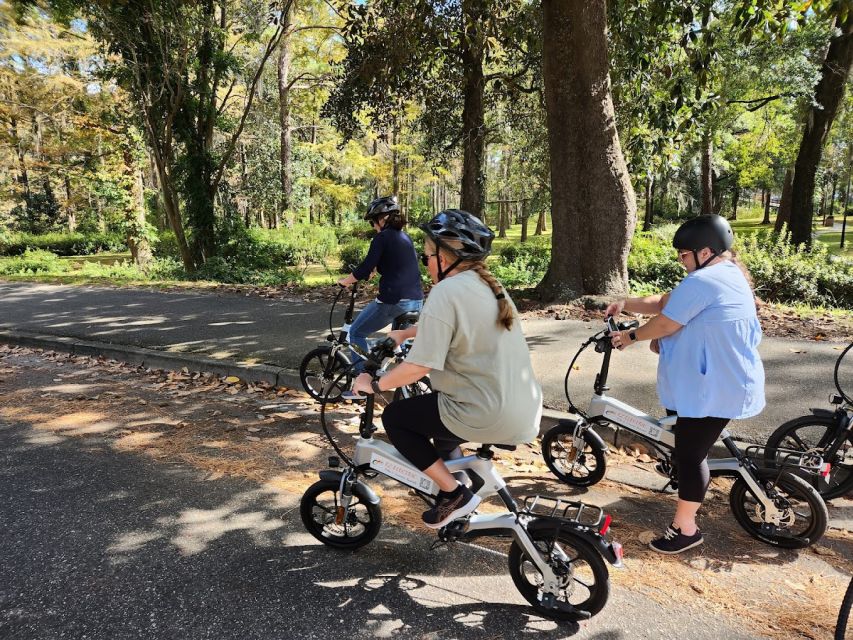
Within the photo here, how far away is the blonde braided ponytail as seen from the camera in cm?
256

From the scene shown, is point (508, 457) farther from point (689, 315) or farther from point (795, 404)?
point (795, 404)

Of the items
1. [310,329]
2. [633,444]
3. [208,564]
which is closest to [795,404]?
[633,444]

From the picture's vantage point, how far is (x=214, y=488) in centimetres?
416

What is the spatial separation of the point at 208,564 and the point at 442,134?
12.9 metres

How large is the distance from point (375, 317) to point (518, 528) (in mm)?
3187

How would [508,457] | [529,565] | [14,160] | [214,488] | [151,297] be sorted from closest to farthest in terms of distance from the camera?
[529,565] < [214,488] < [508,457] < [151,297] < [14,160]

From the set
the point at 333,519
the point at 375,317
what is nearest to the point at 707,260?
the point at 333,519

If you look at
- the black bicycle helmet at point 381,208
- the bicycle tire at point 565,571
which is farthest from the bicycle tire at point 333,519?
the black bicycle helmet at point 381,208

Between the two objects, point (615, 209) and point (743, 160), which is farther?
point (743, 160)

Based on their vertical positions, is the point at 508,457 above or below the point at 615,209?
below

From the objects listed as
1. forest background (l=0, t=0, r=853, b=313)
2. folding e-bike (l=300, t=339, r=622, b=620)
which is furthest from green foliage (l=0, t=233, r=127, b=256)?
folding e-bike (l=300, t=339, r=622, b=620)

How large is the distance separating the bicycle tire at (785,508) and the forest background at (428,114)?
5439 millimetres

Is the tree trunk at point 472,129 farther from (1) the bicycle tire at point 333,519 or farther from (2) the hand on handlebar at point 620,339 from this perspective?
(1) the bicycle tire at point 333,519

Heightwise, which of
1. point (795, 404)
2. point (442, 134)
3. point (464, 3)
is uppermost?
point (464, 3)
